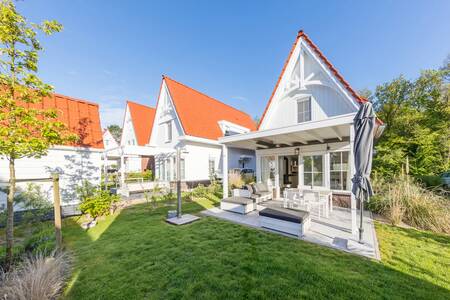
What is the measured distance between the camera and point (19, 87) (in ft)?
10.1

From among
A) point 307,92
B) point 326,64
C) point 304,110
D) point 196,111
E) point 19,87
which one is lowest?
point 19,87

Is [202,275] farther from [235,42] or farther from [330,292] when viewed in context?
[235,42]

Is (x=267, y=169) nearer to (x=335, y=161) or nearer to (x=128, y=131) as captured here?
(x=335, y=161)

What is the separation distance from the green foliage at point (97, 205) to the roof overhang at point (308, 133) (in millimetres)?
5082

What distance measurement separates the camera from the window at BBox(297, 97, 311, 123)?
8.32 meters

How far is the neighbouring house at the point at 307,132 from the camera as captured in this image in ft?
23.2

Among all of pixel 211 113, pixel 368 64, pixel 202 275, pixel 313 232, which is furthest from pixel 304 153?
pixel 368 64

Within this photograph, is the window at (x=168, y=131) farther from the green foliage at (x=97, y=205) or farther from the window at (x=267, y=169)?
the window at (x=267, y=169)

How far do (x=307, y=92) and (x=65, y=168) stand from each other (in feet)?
37.7

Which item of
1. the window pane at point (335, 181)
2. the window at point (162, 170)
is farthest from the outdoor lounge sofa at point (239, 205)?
the window at point (162, 170)

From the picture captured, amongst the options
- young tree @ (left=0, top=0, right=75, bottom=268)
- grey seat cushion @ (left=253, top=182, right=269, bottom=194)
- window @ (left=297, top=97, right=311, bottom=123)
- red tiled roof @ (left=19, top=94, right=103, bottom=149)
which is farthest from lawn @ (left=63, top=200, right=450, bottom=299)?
window @ (left=297, top=97, right=311, bottom=123)

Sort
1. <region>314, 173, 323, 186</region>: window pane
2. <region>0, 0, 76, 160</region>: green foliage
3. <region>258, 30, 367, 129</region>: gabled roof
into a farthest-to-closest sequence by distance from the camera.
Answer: <region>314, 173, 323, 186</region>: window pane → <region>258, 30, 367, 129</region>: gabled roof → <region>0, 0, 76, 160</region>: green foliage

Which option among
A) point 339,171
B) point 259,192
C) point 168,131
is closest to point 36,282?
point 259,192

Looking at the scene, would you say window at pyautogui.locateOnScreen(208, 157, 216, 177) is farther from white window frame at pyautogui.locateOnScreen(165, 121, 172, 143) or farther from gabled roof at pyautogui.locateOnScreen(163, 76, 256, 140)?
white window frame at pyautogui.locateOnScreen(165, 121, 172, 143)
